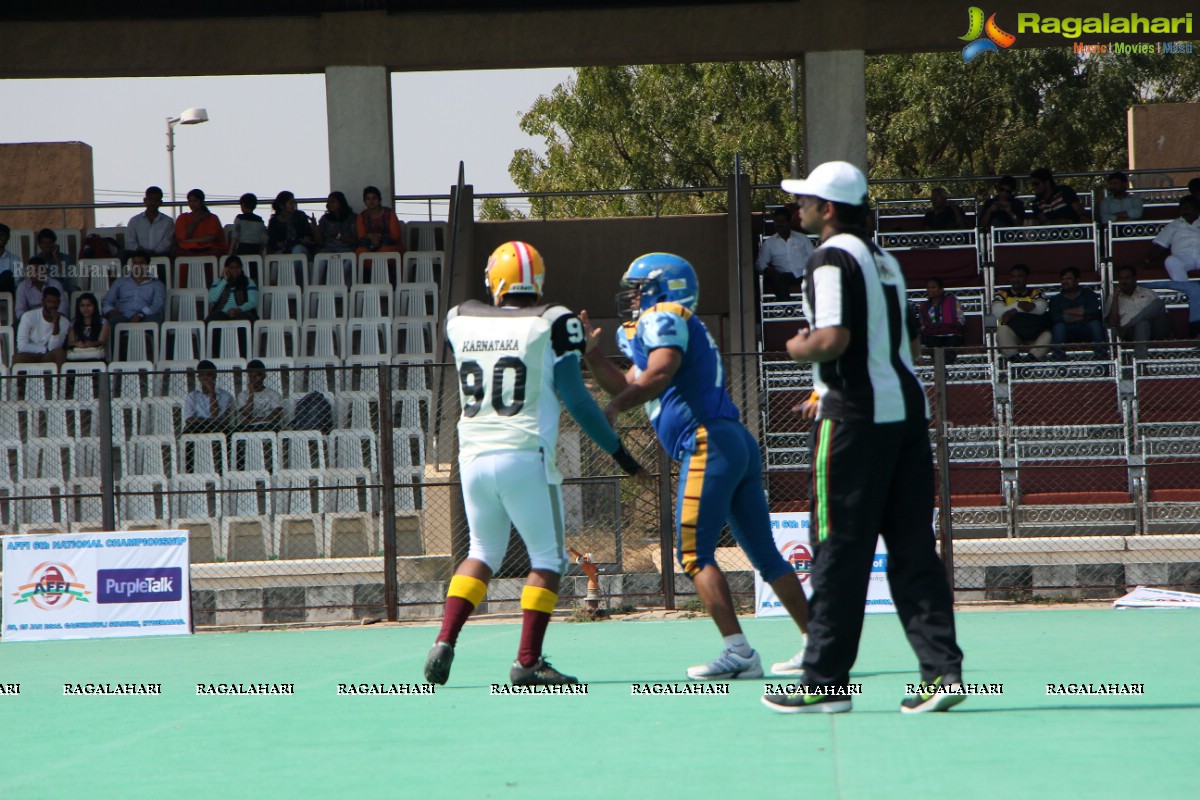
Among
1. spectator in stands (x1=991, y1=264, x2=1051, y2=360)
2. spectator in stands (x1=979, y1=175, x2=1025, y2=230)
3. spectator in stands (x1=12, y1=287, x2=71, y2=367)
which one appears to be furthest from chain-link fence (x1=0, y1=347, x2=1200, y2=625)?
spectator in stands (x1=979, y1=175, x2=1025, y2=230)

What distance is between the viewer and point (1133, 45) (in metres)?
18.3

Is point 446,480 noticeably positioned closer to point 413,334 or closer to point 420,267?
point 413,334

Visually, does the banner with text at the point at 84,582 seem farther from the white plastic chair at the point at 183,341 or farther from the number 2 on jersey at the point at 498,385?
the number 2 on jersey at the point at 498,385

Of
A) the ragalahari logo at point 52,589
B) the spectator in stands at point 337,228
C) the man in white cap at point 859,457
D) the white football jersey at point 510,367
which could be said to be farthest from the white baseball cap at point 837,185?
the spectator in stands at point 337,228

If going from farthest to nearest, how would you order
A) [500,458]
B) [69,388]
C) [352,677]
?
[69,388]
[352,677]
[500,458]

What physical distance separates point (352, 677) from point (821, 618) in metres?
3.10

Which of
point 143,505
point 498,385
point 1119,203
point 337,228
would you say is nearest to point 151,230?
point 337,228

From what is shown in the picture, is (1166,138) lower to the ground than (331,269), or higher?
higher

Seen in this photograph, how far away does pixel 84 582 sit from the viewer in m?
10.3

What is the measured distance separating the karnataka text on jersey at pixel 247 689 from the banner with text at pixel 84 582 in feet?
12.3

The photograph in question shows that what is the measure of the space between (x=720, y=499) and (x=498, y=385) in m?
1.08

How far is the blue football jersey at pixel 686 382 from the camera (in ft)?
19.9

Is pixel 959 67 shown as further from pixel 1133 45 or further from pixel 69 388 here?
pixel 69 388

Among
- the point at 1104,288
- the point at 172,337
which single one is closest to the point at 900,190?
the point at 1104,288
